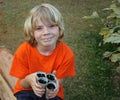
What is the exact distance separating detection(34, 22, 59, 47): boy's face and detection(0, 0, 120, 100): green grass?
1.54 metres

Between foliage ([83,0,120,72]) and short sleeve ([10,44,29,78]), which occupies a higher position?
short sleeve ([10,44,29,78])

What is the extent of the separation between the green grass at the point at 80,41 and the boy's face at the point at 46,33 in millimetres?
1543

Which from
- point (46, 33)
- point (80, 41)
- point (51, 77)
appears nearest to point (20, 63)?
point (46, 33)

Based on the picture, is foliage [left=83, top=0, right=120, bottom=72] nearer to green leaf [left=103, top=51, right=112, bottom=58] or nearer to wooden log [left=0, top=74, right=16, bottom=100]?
green leaf [left=103, top=51, right=112, bottom=58]

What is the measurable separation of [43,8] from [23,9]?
408 centimetres

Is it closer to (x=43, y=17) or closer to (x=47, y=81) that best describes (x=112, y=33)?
(x=43, y=17)

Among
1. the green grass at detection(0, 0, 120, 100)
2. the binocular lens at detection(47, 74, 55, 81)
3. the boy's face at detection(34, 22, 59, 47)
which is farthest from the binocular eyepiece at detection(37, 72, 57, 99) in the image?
the green grass at detection(0, 0, 120, 100)

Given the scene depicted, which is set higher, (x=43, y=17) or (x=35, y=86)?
(x=43, y=17)

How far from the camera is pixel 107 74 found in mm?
4727

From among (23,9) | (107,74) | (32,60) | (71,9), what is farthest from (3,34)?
(32,60)

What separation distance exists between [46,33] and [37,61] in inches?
13.7

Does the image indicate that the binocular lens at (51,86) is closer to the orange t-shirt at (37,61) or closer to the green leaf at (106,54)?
the orange t-shirt at (37,61)

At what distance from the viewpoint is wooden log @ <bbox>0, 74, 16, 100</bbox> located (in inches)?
146

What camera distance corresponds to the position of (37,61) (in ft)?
10.2
